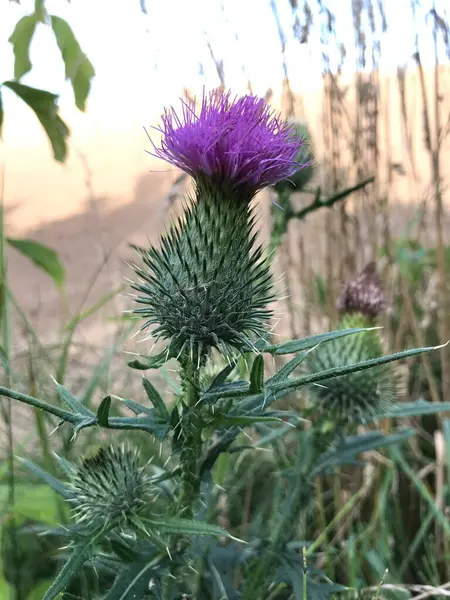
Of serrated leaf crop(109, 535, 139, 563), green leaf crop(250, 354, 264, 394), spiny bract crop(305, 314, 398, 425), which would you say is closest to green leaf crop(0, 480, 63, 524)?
serrated leaf crop(109, 535, 139, 563)

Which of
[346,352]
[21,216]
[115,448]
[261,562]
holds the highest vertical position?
[21,216]

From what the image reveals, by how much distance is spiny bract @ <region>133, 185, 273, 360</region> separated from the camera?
4.50 feet

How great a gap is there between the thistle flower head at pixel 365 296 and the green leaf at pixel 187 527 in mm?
1266

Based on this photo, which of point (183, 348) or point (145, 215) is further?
point (145, 215)

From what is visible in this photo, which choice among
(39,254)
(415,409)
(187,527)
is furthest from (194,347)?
(415,409)

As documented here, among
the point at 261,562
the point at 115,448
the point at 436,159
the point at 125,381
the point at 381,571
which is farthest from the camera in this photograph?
the point at 125,381

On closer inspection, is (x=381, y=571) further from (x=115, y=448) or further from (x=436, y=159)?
(x=436, y=159)

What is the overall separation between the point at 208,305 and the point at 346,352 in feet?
3.13

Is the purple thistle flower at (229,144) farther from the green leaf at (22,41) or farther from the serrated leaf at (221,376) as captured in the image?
the serrated leaf at (221,376)

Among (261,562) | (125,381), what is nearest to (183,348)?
(261,562)

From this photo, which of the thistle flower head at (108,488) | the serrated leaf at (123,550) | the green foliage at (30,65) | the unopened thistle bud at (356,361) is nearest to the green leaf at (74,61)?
the green foliage at (30,65)

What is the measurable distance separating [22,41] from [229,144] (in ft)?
1.67

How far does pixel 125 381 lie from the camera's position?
157 inches

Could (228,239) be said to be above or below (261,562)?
above
